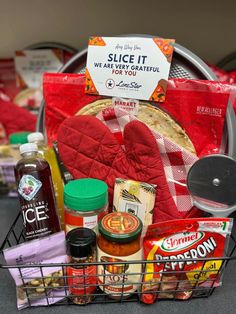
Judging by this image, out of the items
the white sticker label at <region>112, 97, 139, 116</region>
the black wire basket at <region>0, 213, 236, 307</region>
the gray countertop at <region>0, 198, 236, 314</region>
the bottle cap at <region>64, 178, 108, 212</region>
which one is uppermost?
the white sticker label at <region>112, 97, 139, 116</region>

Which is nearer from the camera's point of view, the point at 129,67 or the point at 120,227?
the point at 120,227

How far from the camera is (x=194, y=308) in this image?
53cm

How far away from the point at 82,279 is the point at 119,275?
6 cm

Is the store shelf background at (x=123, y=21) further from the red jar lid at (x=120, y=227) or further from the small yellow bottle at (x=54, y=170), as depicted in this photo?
→ the red jar lid at (x=120, y=227)

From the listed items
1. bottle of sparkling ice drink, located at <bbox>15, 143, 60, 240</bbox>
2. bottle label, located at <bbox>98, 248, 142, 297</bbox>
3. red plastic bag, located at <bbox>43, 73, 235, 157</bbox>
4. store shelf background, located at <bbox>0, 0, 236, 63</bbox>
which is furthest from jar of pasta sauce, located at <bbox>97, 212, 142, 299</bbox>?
store shelf background, located at <bbox>0, 0, 236, 63</bbox>

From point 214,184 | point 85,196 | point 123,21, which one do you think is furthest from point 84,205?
point 123,21

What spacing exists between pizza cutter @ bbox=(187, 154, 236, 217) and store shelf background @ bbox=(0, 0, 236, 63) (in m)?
0.54

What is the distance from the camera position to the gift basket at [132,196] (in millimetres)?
517

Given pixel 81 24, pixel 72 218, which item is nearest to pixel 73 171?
pixel 72 218

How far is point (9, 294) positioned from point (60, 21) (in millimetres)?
765

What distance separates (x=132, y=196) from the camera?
1.98 feet

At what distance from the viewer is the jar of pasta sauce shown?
0.50 m

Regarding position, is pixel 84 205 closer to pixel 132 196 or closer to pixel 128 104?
pixel 132 196

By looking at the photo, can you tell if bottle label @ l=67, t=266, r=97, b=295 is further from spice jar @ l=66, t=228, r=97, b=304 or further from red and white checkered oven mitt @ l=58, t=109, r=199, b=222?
red and white checkered oven mitt @ l=58, t=109, r=199, b=222
